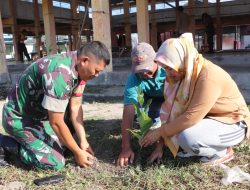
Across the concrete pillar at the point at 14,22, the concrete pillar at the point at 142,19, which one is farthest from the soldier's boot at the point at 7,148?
the concrete pillar at the point at 14,22

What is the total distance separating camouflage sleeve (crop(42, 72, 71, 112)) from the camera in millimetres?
2227

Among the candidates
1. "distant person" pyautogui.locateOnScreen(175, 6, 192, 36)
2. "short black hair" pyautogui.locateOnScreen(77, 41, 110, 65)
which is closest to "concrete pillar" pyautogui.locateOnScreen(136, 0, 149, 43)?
"distant person" pyautogui.locateOnScreen(175, 6, 192, 36)

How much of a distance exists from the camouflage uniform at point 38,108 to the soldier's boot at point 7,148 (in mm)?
55

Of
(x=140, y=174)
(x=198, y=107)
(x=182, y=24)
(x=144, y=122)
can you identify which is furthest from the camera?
(x=182, y=24)

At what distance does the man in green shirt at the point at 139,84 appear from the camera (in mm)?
2543

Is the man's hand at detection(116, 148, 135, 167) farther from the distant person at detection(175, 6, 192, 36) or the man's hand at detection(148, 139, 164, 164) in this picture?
the distant person at detection(175, 6, 192, 36)

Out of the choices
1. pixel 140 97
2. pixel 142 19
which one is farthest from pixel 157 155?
pixel 142 19

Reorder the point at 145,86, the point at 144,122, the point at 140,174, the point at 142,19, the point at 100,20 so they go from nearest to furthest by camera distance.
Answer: the point at 140,174 → the point at 144,122 → the point at 145,86 → the point at 100,20 → the point at 142,19

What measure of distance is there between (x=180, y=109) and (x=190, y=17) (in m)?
9.45

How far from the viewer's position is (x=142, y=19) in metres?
7.68

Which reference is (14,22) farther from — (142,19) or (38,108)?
(38,108)

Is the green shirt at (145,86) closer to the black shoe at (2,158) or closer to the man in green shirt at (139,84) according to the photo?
the man in green shirt at (139,84)

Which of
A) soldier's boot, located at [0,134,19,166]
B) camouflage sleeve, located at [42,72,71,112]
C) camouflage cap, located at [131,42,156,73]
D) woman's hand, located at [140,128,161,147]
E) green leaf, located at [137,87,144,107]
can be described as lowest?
soldier's boot, located at [0,134,19,166]

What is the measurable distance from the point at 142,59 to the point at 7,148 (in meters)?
1.18
